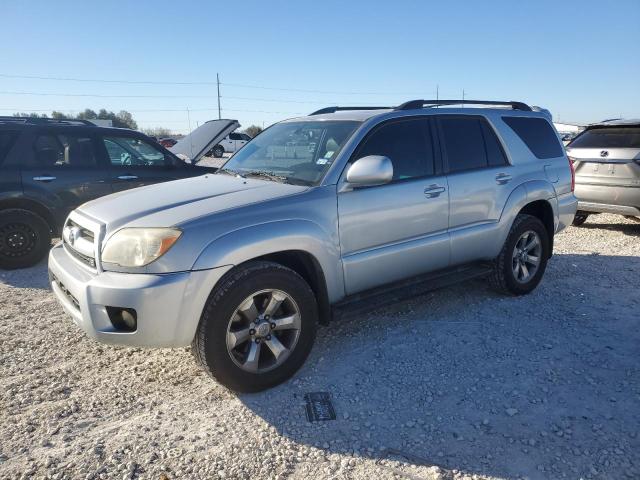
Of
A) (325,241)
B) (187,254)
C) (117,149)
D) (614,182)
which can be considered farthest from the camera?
(614,182)

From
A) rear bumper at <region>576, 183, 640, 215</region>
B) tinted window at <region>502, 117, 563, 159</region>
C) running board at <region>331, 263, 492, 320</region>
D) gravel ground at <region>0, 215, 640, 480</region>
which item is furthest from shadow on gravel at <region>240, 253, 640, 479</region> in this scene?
rear bumper at <region>576, 183, 640, 215</region>

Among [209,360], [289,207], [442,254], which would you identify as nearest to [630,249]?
[442,254]

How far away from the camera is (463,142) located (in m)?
4.39

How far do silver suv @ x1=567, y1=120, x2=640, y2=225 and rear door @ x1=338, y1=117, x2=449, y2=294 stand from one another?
4420mm

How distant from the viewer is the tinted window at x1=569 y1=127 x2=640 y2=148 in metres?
7.23

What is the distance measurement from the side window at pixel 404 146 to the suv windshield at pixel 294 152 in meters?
0.20

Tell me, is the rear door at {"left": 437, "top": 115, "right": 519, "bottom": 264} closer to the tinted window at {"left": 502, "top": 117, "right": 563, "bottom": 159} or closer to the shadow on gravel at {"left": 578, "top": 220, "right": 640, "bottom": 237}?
the tinted window at {"left": 502, "top": 117, "right": 563, "bottom": 159}

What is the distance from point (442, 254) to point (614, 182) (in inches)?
179

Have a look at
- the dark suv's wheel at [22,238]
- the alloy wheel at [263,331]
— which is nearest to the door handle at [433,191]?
the alloy wheel at [263,331]

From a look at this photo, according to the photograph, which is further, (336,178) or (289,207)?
(336,178)

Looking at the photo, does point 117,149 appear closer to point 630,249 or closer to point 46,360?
point 46,360

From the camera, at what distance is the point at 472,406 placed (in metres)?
3.07

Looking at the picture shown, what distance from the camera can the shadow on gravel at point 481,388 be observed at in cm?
264

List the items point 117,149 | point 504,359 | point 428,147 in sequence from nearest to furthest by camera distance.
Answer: point 504,359, point 428,147, point 117,149
